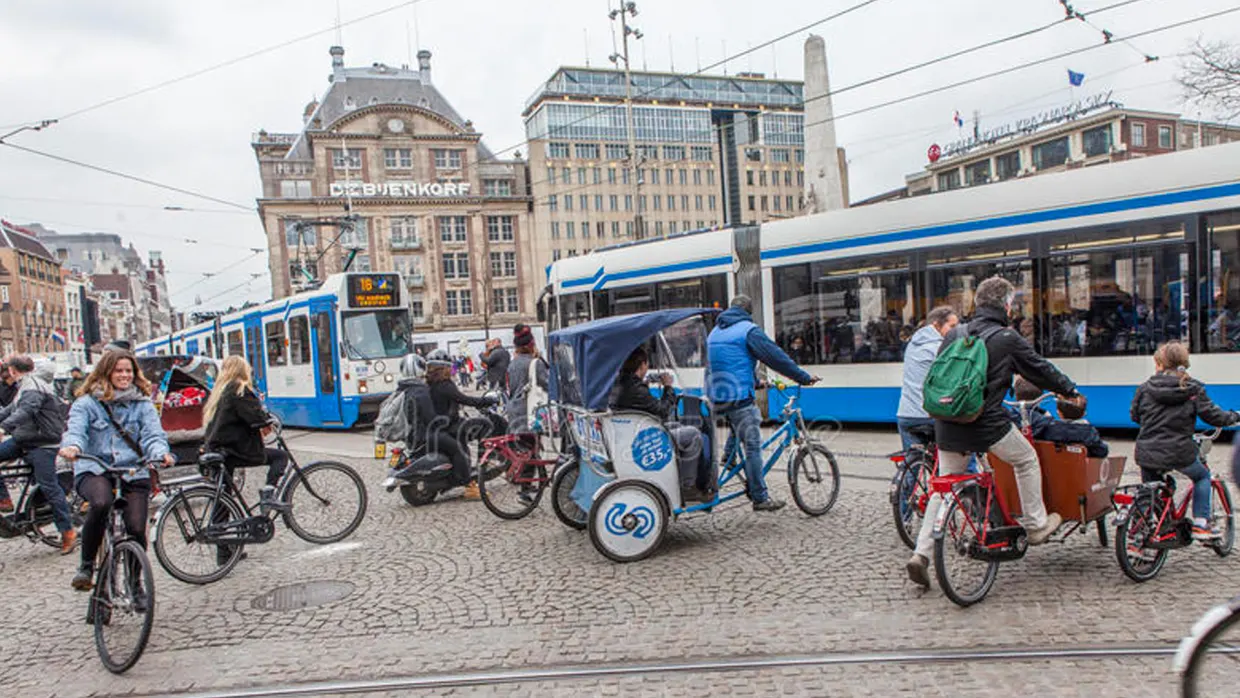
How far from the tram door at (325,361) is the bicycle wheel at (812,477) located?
455 inches

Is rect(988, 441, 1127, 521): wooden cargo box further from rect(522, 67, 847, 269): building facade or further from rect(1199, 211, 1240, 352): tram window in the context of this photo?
rect(522, 67, 847, 269): building facade

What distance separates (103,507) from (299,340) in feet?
40.8

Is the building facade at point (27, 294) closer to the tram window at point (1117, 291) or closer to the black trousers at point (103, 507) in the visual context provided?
the black trousers at point (103, 507)

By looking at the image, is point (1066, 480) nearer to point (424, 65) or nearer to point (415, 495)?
point (415, 495)

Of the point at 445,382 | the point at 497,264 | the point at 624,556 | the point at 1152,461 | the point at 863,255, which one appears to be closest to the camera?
the point at 1152,461

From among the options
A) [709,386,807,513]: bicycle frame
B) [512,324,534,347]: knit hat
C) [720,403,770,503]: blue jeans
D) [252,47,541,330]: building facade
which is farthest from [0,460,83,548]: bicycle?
[252,47,541,330]: building facade

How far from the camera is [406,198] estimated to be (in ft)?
221

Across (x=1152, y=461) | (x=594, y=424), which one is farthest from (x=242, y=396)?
(x=1152, y=461)

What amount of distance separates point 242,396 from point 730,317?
4.01m

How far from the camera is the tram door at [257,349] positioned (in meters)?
18.8

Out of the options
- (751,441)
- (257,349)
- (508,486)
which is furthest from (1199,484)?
(257,349)

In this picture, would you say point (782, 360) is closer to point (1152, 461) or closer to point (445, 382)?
point (1152, 461)

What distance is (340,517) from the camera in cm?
714

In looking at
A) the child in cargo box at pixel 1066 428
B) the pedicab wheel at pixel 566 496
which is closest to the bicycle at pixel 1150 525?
the child in cargo box at pixel 1066 428
